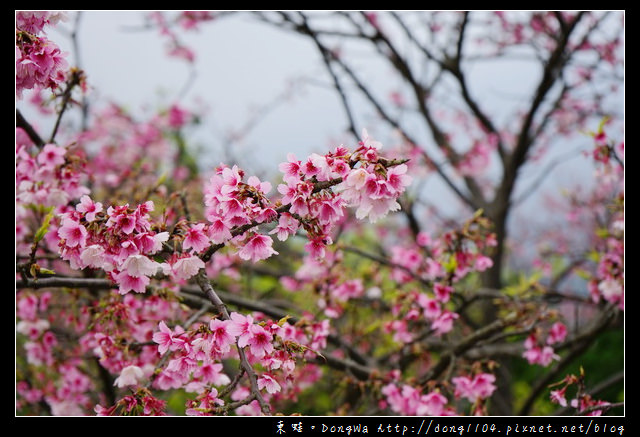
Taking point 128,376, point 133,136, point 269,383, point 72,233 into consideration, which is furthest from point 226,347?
point 133,136

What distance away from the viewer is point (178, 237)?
1.57m

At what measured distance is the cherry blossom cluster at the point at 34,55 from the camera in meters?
1.71

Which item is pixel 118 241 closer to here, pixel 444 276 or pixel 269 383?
pixel 269 383

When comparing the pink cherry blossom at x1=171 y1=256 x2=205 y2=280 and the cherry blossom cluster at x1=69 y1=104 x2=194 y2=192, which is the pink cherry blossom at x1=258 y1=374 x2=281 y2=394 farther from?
the cherry blossom cluster at x1=69 y1=104 x2=194 y2=192

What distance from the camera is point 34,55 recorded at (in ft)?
5.60

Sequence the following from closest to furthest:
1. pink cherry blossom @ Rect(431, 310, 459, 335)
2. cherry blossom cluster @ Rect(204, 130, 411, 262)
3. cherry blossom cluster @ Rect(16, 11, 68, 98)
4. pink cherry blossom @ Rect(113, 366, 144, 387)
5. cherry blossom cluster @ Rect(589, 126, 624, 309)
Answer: cherry blossom cluster @ Rect(204, 130, 411, 262)
cherry blossom cluster @ Rect(16, 11, 68, 98)
pink cherry blossom @ Rect(113, 366, 144, 387)
pink cherry blossom @ Rect(431, 310, 459, 335)
cherry blossom cluster @ Rect(589, 126, 624, 309)

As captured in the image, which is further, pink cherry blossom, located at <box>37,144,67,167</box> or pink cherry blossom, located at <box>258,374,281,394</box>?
pink cherry blossom, located at <box>37,144,67,167</box>

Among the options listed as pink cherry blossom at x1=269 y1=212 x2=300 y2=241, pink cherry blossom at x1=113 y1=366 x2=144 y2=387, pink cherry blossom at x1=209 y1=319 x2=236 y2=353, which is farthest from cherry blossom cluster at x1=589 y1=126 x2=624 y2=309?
pink cherry blossom at x1=113 y1=366 x2=144 y2=387

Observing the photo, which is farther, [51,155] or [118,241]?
[51,155]

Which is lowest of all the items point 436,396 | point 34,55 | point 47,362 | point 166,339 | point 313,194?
point 436,396

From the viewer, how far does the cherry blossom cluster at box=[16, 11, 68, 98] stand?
1706 millimetres

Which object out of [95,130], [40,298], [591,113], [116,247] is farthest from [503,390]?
[95,130]

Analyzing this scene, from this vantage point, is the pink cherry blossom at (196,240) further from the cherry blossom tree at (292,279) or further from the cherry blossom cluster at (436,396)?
the cherry blossom cluster at (436,396)

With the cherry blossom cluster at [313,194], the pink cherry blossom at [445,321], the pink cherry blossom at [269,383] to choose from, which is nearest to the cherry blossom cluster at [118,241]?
the cherry blossom cluster at [313,194]
